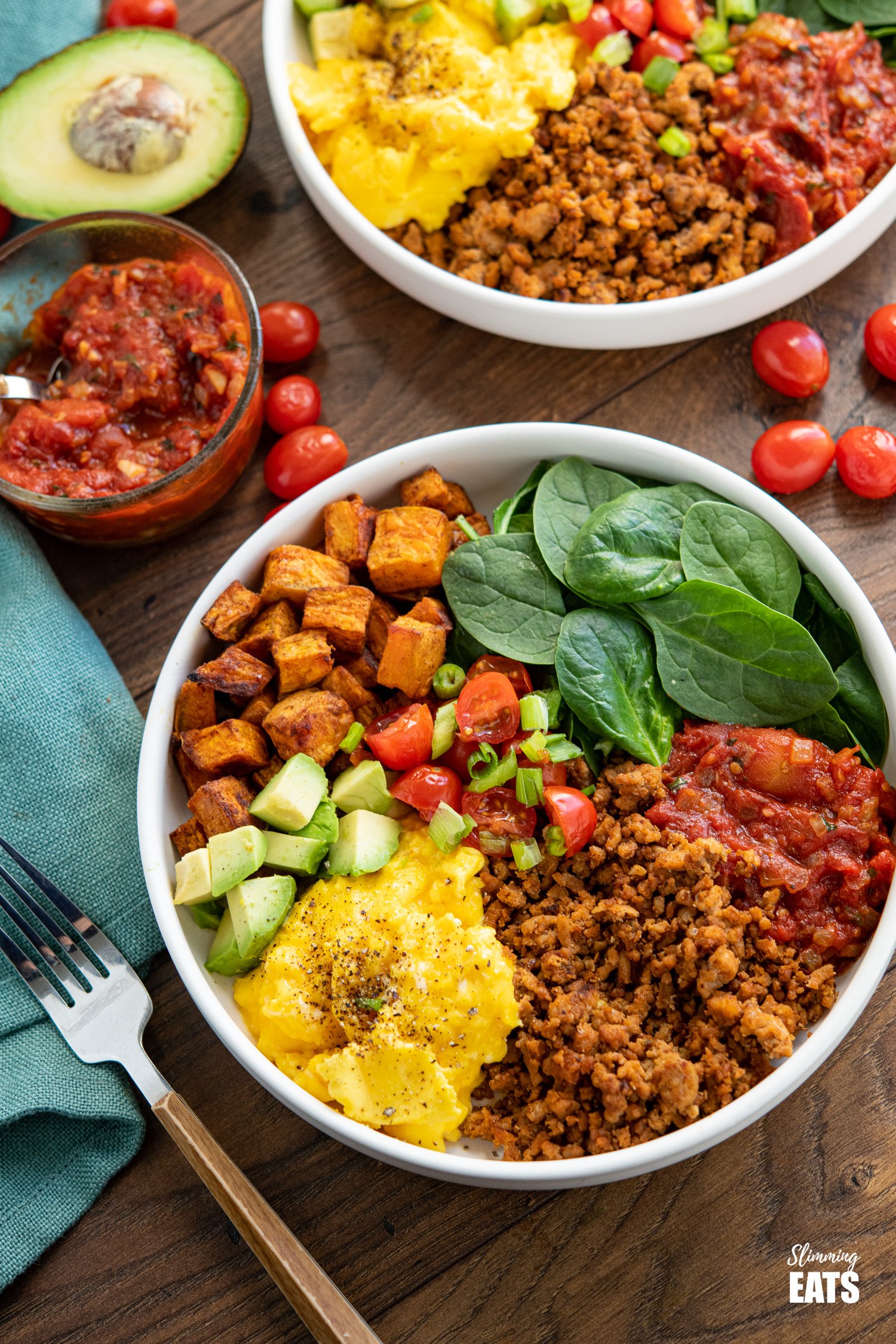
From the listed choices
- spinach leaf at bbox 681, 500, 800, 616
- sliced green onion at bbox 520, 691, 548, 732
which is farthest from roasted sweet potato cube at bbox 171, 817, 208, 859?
spinach leaf at bbox 681, 500, 800, 616

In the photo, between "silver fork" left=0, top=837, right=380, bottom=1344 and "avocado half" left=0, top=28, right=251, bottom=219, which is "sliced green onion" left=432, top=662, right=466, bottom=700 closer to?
"silver fork" left=0, top=837, right=380, bottom=1344

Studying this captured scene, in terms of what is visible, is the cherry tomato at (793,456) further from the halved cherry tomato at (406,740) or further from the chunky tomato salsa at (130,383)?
the chunky tomato salsa at (130,383)

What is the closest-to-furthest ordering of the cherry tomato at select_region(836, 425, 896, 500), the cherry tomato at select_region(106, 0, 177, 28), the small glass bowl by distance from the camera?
the small glass bowl, the cherry tomato at select_region(836, 425, 896, 500), the cherry tomato at select_region(106, 0, 177, 28)

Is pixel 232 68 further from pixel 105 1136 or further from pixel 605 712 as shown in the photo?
pixel 105 1136

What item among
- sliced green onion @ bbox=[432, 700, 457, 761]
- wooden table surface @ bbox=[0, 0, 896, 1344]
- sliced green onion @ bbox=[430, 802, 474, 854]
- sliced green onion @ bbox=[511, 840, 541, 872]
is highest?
sliced green onion @ bbox=[432, 700, 457, 761]

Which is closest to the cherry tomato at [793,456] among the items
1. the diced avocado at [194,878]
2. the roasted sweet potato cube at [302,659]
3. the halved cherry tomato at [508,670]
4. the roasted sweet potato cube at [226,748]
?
the halved cherry tomato at [508,670]

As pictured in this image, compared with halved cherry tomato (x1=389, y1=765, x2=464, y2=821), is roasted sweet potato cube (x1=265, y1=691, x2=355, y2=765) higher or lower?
higher

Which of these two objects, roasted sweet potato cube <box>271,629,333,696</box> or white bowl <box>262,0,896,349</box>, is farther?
white bowl <box>262,0,896,349</box>

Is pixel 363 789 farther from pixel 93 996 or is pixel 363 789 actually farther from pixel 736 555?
pixel 736 555
